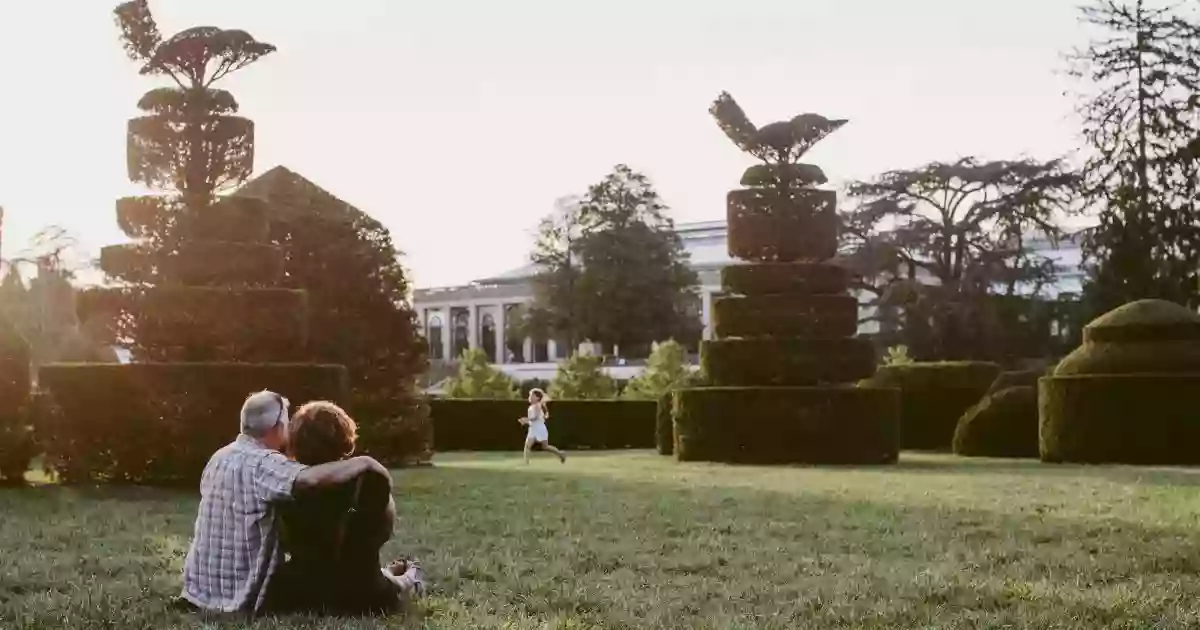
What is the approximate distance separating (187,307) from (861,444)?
11.4m

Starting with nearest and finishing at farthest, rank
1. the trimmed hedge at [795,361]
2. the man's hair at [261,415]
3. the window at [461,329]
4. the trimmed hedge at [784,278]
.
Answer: the man's hair at [261,415] < the trimmed hedge at [795,361] < the trimmed hedge at [784,278] < the window at [461,329]

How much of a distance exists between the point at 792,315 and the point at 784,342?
52 centimetres

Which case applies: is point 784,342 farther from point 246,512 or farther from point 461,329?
point 461,329

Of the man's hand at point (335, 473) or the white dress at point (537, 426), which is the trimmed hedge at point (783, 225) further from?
the man's hand at point (335, 473)

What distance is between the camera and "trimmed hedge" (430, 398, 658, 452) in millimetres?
35625

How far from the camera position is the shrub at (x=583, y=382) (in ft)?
138

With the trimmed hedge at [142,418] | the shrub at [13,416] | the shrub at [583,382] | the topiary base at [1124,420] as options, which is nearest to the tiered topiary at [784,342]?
the topiary base at [1124,420]

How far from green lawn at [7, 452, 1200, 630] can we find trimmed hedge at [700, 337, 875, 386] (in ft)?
22.6

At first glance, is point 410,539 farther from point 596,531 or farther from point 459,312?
point 459,312

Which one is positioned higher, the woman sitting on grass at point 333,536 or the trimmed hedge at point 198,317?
the trimmed hedge at point 198,317

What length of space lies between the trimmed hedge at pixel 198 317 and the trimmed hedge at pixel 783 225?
33.7 feet

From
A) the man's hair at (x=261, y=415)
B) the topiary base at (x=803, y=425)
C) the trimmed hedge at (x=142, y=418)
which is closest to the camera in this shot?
the man's hair at (x=261, y=415)

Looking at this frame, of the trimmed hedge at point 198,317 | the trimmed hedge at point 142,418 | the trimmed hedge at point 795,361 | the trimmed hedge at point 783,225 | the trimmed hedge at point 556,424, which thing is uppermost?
the trimmed hedge at point 783,225

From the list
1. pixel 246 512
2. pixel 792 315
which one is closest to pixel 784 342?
pixel 792 315
